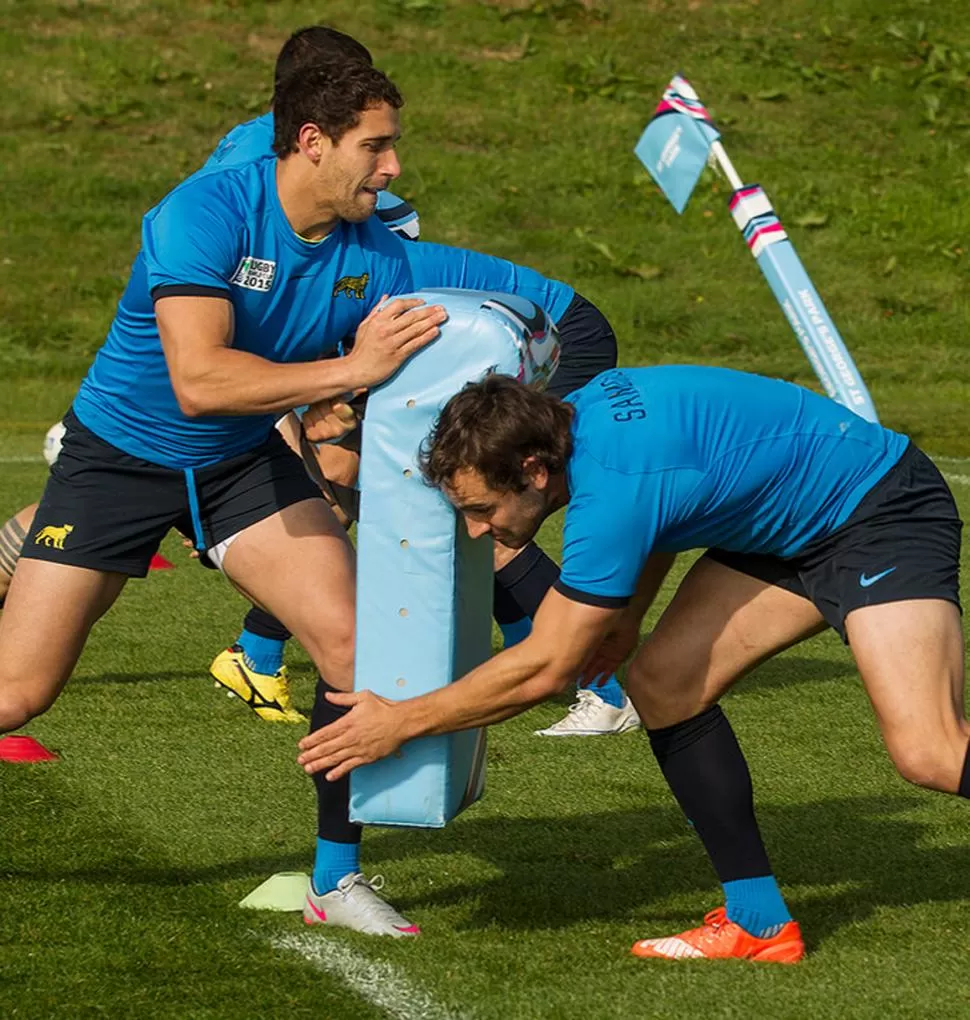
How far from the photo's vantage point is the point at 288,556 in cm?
484

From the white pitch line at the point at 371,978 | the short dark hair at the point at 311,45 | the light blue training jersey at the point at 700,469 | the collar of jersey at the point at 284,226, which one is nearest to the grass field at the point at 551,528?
→ the white pitch line at the point at 371,978

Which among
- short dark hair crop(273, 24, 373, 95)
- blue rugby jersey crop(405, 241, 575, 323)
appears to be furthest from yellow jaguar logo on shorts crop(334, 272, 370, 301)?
short dark hair crop(273, 24, 373, 95)

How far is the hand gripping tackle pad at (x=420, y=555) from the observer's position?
4.41 m

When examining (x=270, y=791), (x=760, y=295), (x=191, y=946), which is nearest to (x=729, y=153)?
(x=760, y=295)

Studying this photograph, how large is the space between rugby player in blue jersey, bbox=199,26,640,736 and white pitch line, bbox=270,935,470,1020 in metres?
2.04

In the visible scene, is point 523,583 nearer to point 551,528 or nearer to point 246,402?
point 246,402

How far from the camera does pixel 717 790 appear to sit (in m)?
4.62

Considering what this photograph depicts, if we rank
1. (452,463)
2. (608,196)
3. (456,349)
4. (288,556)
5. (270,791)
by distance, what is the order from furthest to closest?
(608,196) → (270,791) → (288,556) → (456,349) → (452,463)

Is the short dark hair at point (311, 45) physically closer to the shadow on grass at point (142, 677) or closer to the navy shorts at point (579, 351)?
the navy shorts at point (579, 351)

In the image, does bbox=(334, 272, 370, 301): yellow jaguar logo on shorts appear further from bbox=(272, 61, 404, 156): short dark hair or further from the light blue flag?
the light blue flag

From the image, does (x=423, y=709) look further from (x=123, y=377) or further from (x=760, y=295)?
(x=760, y=295)

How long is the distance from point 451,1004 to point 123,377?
6.07ft

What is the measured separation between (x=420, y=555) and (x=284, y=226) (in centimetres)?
A: 95

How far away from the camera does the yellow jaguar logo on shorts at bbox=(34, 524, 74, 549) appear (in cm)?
487
